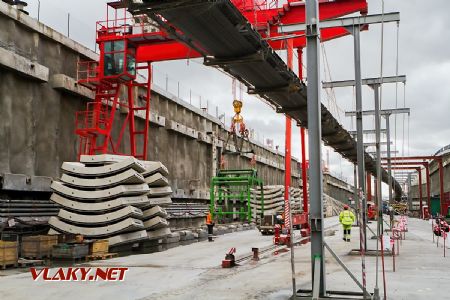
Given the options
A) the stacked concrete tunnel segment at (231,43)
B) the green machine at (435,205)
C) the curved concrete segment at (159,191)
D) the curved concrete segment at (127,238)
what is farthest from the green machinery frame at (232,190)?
the green machine at (435,205)

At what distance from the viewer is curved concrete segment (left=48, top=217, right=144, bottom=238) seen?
15031 millimetres

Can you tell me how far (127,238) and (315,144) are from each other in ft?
30.1

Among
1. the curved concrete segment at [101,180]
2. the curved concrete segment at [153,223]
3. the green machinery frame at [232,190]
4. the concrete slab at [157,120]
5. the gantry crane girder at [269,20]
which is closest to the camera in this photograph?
the curved concrete segment at [101,180]

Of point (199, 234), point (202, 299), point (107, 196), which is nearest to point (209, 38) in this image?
point (202, 299)

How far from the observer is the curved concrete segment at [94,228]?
1503cm

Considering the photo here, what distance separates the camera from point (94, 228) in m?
15.1

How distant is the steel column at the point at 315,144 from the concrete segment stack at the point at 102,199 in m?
8.45

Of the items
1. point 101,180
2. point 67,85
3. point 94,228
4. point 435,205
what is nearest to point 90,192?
point 101,180

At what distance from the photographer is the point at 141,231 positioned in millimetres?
16078

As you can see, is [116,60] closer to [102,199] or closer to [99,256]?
[102,199]

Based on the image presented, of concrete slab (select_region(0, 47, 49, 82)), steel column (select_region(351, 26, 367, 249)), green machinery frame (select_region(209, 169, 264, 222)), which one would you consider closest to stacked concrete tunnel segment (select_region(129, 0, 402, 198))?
steel column (select_region(351, 26, 367, 249))

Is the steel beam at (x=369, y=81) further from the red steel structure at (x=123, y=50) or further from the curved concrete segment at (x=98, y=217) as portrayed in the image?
the curved concrete segment at (x=98, y=217)

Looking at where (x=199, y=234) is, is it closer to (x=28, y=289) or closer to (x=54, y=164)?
(x=54, y=164)

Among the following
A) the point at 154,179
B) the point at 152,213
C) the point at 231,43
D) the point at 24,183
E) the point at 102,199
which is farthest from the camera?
the point at 154,179
